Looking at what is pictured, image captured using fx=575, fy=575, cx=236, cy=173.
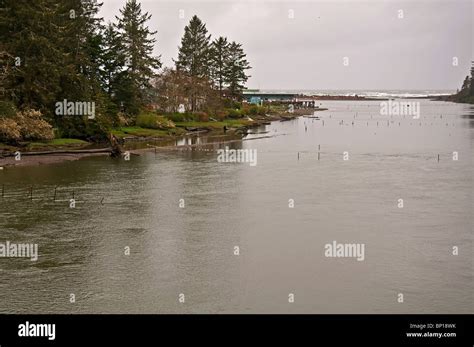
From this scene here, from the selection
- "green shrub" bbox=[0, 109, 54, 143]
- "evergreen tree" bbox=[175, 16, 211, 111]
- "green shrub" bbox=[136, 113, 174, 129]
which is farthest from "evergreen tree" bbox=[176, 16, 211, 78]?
"green shrub" bbox=[0, 109, 54, 143]

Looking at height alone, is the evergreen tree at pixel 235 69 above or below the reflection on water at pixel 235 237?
above

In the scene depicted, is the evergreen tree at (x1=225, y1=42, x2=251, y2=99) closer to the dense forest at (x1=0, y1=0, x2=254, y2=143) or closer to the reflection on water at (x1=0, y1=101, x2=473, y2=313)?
the dense forest at (x1=0, y1=0, x2=254, y2=143)

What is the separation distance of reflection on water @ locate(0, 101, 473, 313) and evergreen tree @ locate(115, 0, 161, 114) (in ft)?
104

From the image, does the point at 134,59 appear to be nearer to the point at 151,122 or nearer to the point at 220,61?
the point at 151,122

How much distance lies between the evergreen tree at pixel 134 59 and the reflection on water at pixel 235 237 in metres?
31.8

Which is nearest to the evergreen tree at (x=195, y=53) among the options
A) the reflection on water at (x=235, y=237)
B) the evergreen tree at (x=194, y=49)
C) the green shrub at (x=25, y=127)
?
the evergreen tree at (x=194, y=49)

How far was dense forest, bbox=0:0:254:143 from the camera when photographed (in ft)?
192

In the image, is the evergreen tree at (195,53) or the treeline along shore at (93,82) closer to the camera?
the treeline along shore at (93,82)

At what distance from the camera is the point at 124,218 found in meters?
31.3

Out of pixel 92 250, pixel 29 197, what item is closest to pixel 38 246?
pixel 92 250

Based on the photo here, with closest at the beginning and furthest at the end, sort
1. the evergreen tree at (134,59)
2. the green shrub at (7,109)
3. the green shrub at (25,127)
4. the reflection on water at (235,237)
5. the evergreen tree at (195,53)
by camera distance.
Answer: the reflection on water at (235,237) → the green shrub at (7,109) → the green shrub at (25,127) → the evergreen tree at (134,59) → the evergreen tree at (195,53)

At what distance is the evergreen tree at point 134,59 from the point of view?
270 ft

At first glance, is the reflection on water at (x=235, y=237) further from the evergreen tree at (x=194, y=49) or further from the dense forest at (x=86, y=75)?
the evergreen tree at (x=194, y=49)
